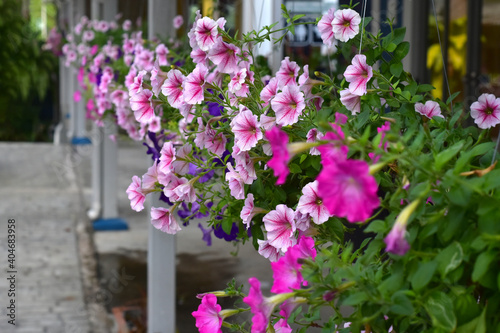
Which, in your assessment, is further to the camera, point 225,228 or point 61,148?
point 61,148

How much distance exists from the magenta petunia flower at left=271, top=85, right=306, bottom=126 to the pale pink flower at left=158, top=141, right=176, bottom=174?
1.05ft

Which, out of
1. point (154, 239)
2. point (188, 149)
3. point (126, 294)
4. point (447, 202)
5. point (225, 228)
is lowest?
point (126, 294)

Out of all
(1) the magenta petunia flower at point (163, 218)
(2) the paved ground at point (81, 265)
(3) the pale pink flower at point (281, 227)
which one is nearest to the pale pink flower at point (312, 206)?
(3) the pale pink flower at point (281, 227)

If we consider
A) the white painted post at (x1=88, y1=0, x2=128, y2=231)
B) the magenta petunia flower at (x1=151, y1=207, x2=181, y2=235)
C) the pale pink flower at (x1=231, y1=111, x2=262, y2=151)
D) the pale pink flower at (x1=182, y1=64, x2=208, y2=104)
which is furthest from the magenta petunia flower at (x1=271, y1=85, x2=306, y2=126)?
the white painted post at (x1=88, y1=0, x2=128, y2=231)

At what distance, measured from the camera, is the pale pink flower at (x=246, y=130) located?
52.3 inches

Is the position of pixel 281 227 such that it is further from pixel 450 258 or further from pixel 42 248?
pixel 42 248

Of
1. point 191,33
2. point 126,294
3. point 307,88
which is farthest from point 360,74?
point 126,294

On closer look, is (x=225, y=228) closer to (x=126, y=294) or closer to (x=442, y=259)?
(x=442, y=259)

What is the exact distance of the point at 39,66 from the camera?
1330 cm

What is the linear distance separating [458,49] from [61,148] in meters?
8.14

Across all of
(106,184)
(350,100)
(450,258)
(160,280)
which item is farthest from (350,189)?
(106,184)

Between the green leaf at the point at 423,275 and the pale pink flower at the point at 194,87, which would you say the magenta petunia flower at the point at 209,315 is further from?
the pale pink flower at the point at 194,87

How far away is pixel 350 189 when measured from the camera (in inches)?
28.8

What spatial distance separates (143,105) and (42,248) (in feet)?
13.8
